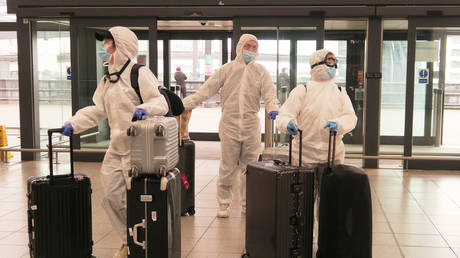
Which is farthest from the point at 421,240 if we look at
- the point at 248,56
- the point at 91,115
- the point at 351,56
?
the point at 351,56

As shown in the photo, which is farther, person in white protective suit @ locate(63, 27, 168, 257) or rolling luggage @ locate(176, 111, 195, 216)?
rolling luggage @ locate(176, 111, 195, 216)

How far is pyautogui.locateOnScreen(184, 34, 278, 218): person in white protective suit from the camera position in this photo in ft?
15.7

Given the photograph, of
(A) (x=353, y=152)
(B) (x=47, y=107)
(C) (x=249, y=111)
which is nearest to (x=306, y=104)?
(C) (x=249, y=111)

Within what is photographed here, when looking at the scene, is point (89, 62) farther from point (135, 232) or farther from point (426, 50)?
point (135, 232)

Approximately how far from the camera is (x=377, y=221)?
15.5 feet

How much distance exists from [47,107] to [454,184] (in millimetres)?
6339

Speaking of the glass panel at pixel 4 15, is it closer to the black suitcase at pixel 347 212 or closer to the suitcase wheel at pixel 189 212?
the suitcase wheel at pixel 189 212

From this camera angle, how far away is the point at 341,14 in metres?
7.32

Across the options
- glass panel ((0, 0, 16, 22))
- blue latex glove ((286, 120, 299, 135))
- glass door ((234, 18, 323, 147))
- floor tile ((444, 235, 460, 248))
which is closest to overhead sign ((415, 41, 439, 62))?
glass door ((234, 18, 323, 147))

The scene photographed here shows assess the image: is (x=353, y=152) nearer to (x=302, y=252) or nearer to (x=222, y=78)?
(x=222, y=78)

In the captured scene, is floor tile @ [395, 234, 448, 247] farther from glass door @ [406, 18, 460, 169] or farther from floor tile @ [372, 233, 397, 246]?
glass door @ [406, 18, 460, 169]

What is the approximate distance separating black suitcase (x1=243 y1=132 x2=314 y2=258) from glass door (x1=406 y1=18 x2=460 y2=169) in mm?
4938

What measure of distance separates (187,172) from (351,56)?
15.6ft

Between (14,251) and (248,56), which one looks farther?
(248,56)
